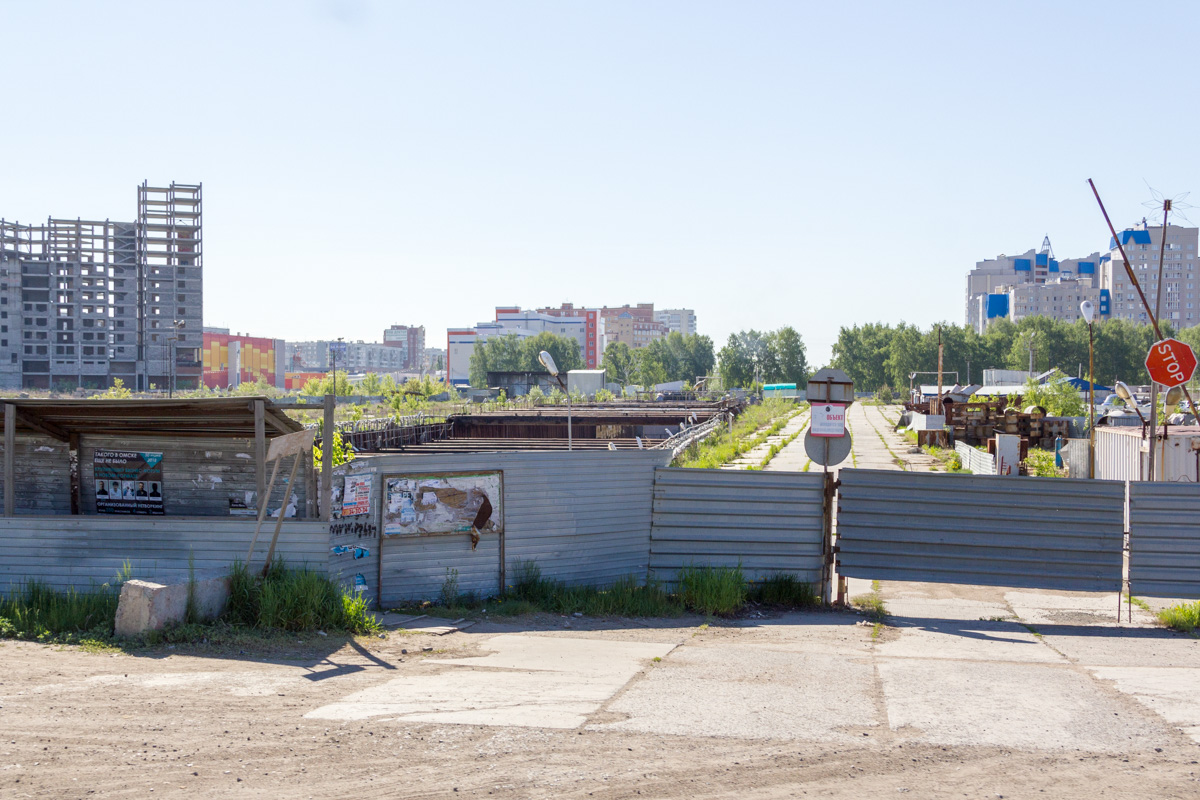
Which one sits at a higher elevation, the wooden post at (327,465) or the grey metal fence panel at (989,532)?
the wooden post at (327,465)

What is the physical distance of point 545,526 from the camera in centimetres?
1089

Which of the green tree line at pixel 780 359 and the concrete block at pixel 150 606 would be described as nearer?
the concrete block at pixel 150 606

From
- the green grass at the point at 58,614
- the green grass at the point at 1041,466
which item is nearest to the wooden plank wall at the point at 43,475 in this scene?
the green grass at the point at 58,614

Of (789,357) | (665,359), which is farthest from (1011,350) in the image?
(665,359)

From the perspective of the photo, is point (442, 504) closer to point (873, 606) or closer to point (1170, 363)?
point (873, 606)

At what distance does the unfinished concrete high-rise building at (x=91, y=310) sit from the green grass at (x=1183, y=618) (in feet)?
365

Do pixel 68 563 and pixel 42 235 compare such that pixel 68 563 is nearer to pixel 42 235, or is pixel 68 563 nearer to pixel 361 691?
pixel 361 691

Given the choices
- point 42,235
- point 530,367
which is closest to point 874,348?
point 530,367

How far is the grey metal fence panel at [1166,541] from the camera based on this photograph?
35.1 feet

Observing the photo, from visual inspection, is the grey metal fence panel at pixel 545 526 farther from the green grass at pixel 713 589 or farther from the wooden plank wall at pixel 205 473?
the wooden plank wall at pixel 205 473

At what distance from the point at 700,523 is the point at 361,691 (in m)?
5.35

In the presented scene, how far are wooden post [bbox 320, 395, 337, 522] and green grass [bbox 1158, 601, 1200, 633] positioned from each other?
9.50m

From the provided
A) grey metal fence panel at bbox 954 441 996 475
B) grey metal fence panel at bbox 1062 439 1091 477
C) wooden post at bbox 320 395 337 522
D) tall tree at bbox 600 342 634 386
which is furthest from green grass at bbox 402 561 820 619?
tall tree at bbox 600 342 634 386

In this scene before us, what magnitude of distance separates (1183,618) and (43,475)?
44.8 ft
